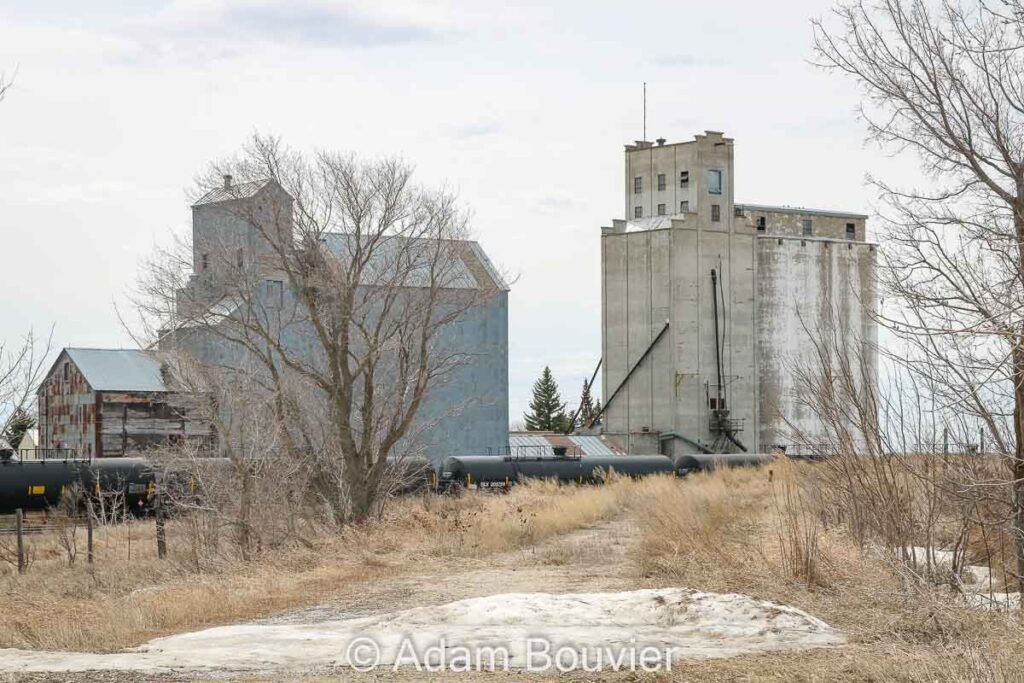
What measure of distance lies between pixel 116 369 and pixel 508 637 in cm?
4066

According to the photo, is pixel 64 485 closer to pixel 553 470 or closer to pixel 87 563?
pixel 87 563

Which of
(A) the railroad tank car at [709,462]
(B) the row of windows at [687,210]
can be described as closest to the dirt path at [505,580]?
(A) the railroad tank car at [709,462]

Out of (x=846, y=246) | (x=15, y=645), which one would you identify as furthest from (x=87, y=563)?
(x=846, y=246)

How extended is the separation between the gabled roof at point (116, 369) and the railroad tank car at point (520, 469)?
12.8 meters

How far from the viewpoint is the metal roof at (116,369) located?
49.5 metres

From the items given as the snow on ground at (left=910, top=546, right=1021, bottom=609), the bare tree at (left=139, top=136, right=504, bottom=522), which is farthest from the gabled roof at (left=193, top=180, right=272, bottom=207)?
the snow on ground at (left=910, top=546, right=1021, bottom=609)

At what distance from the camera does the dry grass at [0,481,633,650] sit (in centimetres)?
1586

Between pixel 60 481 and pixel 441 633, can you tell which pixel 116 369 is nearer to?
pixel 60 481

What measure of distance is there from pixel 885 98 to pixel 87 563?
20271 mm

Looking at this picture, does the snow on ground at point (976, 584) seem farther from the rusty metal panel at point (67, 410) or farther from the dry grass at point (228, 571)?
the rusty metal panel at point (67, 410)

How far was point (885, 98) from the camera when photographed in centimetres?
1443

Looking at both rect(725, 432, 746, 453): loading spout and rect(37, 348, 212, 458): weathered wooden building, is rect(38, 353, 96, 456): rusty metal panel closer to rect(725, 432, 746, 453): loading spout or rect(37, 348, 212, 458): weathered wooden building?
rect(37, 348, 212, 458): weathered wooden building

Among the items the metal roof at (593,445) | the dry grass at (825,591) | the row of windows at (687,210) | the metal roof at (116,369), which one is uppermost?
the row of windows at (687,210)

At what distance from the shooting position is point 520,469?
145 ft
